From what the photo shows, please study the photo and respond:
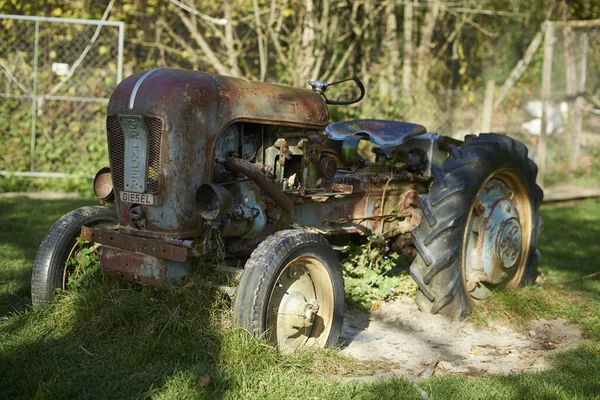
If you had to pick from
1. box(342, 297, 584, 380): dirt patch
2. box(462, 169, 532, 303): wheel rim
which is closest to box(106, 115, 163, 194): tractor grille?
box(342, 297, 584, 380): dirt patch

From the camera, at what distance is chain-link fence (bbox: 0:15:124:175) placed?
31.1ft

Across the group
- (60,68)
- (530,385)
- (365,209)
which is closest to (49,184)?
(60,68)

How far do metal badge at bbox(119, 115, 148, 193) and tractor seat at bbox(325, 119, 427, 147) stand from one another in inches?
73.3

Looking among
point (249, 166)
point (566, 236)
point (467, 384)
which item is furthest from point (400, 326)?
point (566, 236)

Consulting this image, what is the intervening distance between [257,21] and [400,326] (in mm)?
6693

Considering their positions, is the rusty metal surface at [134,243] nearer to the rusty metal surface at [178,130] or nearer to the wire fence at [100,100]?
the rusty metal surface at [178,130]

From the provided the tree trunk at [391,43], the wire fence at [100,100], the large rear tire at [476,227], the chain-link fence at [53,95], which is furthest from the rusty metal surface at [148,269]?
the tree trunk at [391,43]

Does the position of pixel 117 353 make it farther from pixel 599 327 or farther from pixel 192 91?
pixel 599 327

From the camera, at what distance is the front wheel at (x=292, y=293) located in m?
3.42

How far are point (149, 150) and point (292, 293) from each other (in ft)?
Answer: 3.54

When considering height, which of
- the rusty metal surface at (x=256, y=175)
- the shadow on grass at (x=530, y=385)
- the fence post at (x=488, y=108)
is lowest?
the shadow on grass at (x=530, y=385)

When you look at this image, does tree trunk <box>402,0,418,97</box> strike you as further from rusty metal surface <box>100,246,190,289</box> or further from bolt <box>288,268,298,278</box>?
rusty metal surface <box>100,246,190,289</box>

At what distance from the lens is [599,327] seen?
14.4 feet

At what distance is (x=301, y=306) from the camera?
12.1 feet
